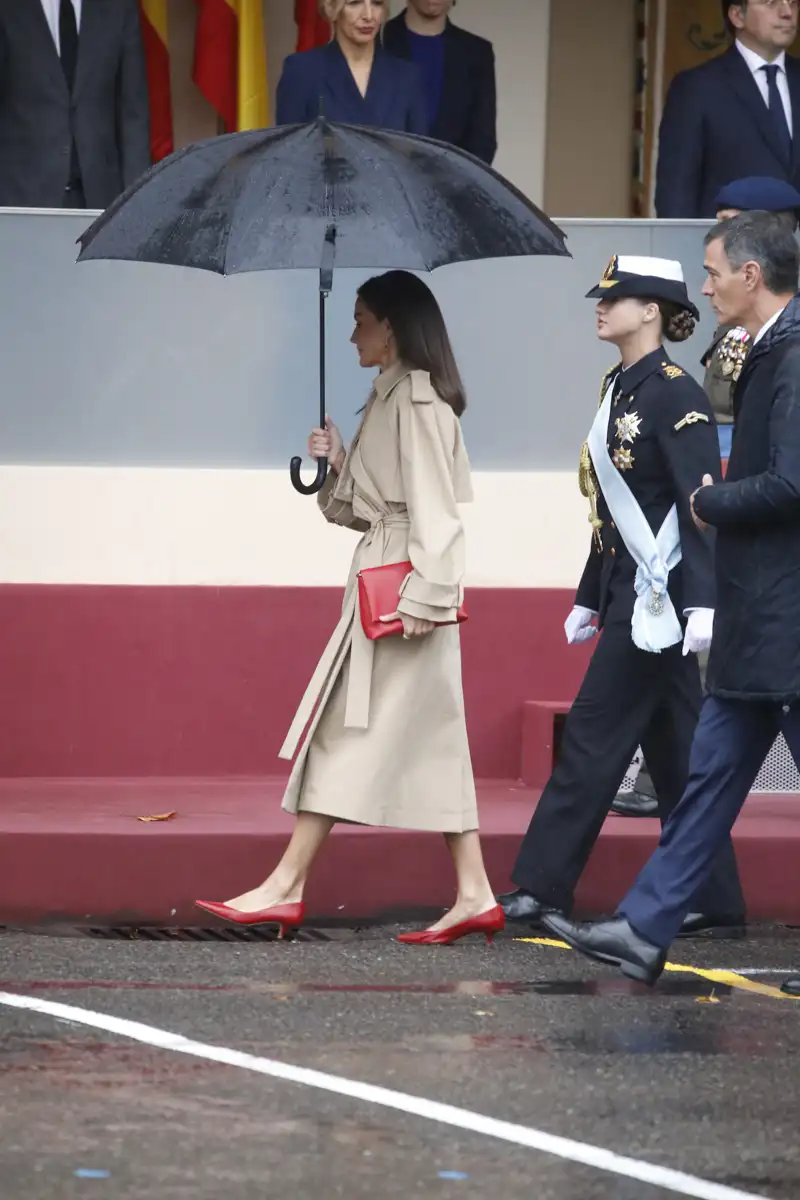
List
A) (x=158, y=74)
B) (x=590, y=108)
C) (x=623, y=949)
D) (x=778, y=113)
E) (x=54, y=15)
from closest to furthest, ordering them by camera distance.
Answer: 1. (x=623, y=949)
2. (x=54, y=15)
3. (x=778, y=113)
4. (x=158, y=74)
5. (x=590, y=108)

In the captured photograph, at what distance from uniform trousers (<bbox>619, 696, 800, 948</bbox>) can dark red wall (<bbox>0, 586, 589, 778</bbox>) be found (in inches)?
101

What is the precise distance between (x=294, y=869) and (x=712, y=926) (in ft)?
4.36

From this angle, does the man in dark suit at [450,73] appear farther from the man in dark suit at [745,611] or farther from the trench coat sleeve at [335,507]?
the man in dark suit at [745,611]

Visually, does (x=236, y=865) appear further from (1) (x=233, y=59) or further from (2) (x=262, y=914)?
(1) (x=233, y=59)

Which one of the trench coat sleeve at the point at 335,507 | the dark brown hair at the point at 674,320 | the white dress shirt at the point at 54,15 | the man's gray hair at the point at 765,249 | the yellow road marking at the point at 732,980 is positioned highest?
the white dress shirt at the point at 54,15

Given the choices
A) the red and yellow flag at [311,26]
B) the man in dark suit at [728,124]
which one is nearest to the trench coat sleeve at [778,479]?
the man in dark suit at [728,124]

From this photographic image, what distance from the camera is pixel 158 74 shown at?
11.0 metres

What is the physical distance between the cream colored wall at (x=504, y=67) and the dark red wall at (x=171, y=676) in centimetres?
378

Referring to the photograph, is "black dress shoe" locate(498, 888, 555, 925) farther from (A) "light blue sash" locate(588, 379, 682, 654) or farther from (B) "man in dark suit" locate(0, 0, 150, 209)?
(B) "man in dark suit" locate(0, 0, 150, 209)

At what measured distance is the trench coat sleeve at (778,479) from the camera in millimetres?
5961

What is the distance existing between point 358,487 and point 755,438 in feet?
4.10

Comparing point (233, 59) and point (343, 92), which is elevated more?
point (233, 59)

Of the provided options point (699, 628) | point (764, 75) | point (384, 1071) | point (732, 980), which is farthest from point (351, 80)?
point (384, 1071)

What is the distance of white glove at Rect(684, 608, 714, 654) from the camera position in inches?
262
